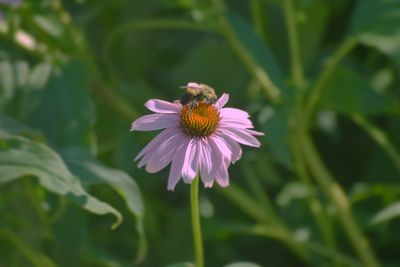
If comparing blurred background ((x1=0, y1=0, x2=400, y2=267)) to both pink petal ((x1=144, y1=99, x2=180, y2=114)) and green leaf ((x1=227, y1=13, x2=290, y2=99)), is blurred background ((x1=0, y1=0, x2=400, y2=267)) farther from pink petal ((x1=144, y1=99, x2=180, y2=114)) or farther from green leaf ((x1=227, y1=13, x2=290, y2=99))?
pink petal ((x1=144, y1=99, x2=180, y2=114))

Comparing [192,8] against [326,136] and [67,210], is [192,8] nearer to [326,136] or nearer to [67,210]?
[67,210]

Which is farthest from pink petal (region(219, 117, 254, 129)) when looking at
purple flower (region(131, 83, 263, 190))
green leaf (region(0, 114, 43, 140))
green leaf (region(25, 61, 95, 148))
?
green leaf (region(25, 61, 95, 148))

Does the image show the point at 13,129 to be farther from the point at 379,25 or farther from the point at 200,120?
the point at 379,25

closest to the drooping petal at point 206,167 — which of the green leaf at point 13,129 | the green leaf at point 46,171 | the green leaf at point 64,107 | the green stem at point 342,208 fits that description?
the green leaf at point 46,171

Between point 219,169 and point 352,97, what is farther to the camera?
point 352,97

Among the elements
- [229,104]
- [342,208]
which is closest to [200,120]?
[342,208]

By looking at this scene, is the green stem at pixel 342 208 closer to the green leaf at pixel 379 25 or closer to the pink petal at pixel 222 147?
the green leaf at pixel 379 25

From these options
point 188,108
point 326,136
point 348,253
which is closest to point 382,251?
point 348,253
